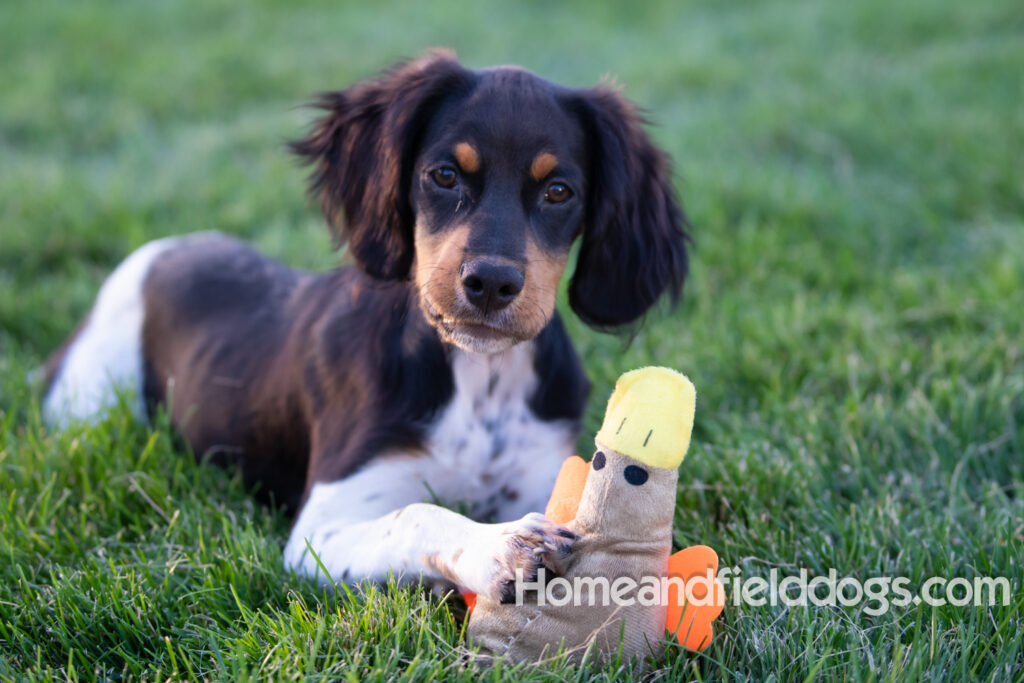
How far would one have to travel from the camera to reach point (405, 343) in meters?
2.92

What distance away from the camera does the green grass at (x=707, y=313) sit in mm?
2291

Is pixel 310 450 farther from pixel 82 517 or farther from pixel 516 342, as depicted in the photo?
pixel 516 342

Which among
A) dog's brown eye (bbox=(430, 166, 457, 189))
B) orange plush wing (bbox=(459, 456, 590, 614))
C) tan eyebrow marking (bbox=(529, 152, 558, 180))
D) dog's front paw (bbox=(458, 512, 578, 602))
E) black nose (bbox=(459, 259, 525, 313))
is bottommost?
dog's front paw (bbox=(458, 512, 578, 602))

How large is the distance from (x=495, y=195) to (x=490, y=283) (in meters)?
0.34

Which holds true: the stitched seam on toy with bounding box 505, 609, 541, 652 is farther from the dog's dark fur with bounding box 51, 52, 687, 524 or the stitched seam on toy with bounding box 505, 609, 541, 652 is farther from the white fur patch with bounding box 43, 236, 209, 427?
the white fur patch with bounding box 43, 236, 209, 427

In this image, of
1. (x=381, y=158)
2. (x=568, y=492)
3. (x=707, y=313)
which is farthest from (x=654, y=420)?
(x=707, y=313)

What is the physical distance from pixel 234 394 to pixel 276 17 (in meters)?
8.00

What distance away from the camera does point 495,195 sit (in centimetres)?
264

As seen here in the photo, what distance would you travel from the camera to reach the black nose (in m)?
2.41

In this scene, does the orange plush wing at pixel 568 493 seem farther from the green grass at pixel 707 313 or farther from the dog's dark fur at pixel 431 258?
the dog's dark fur at pixel 431 258

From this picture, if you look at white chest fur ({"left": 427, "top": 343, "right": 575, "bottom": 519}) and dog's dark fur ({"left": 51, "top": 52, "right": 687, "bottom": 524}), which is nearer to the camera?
dog's dark fur ({"left": 51, "top": 52, "right": 687, "bottom": 524})

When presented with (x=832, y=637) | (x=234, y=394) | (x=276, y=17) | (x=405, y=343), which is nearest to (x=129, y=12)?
(x=276, y=17)

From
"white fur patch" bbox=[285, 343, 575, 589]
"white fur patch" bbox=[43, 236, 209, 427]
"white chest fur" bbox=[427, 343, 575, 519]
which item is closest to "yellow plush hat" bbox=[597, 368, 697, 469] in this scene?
"white fur patch" bbox=[285, 343, 575, 589]

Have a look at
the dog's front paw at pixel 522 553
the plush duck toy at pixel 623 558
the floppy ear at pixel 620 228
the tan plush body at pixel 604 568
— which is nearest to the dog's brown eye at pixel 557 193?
the floppy ear at pixel 620 228
